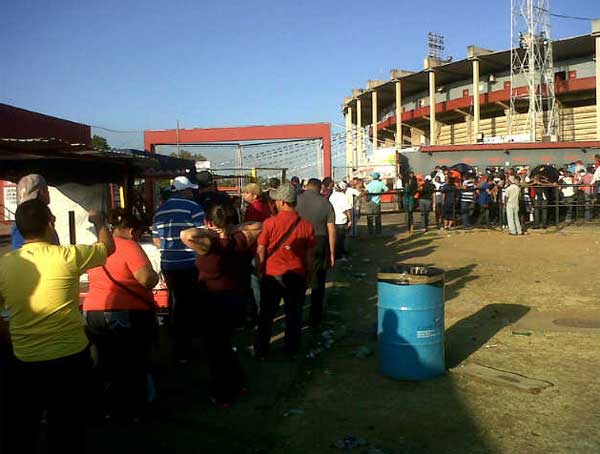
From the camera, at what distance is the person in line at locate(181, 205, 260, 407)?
4.82 meters

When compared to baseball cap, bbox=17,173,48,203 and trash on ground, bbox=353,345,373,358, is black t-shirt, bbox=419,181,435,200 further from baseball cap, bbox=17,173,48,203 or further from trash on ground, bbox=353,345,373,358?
baseball cap, bbox=17,173,48,203

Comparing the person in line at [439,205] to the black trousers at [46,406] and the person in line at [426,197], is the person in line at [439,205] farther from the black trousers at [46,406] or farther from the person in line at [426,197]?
the black trousers at [46,406]

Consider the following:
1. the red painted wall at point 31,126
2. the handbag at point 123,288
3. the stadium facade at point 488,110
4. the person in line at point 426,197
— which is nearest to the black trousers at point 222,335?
the handbag at point 123,288

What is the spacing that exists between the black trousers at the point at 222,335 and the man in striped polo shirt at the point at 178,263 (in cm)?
106

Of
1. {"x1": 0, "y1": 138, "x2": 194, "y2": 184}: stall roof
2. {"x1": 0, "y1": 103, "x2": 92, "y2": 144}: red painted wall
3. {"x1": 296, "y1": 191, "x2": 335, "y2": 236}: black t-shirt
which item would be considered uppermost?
{"x1": 0, "y1": 103, "x2": 92, "y2": 144}: red painted wall

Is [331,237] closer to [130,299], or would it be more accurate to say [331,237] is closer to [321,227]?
[321,227]

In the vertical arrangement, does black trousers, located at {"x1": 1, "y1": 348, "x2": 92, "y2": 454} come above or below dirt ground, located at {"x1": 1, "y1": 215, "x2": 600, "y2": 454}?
above

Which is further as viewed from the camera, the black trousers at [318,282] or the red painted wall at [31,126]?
the red painted wall at [31,126]

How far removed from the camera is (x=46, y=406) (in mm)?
3227

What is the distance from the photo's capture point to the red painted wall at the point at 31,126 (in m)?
15.2

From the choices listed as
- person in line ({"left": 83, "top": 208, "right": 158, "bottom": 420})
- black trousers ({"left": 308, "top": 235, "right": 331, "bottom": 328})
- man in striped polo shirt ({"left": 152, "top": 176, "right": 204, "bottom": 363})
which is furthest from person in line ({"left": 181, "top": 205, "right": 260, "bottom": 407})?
black trousers ({"left": 308, "top": 235, "right": 331, "bottom": 328})

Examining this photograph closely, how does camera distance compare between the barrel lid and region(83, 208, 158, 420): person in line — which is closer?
region(83, 208, 158, 420): person in line

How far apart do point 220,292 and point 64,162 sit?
3665mm

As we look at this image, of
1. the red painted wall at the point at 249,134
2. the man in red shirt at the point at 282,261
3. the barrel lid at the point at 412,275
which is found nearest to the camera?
the barrel lid at the point at 412,275
